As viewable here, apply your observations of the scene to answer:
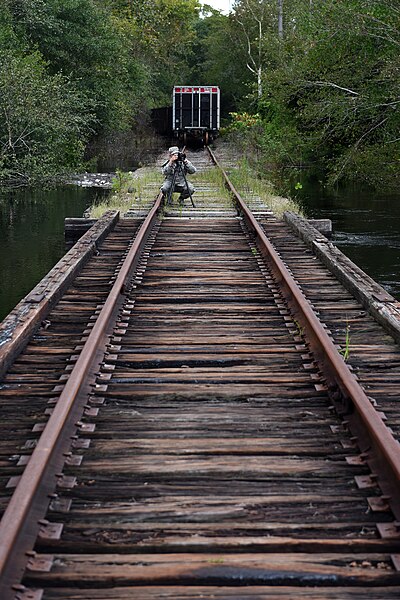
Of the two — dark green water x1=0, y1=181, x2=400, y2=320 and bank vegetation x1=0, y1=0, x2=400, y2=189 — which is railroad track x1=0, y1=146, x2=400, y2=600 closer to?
dark green water x1=0, y1=181, x2=400, y2=320

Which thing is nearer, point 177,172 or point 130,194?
point 177,172

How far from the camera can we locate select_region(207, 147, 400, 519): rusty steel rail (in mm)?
3604

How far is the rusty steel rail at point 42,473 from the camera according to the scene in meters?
2.92

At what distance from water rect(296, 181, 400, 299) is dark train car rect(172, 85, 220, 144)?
11581mm

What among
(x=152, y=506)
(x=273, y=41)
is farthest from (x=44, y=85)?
(x=152, y=506)

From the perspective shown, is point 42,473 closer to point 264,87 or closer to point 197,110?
point 264,87

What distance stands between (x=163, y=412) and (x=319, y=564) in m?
1.78

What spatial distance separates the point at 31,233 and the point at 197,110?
2323 centimetres

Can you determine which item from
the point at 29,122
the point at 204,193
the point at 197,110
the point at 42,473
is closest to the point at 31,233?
the point at 204,193

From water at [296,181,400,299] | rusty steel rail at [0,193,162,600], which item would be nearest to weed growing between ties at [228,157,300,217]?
water at [296,181,400,299]

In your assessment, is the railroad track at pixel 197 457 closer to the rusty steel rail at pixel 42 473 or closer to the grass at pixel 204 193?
the rusty steel rail at pixel 42 473

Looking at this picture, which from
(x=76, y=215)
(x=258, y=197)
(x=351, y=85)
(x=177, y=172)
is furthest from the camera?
(x=351, y=85)

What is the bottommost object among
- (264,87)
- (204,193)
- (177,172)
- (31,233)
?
(31,233)

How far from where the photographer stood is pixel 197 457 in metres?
4.00
